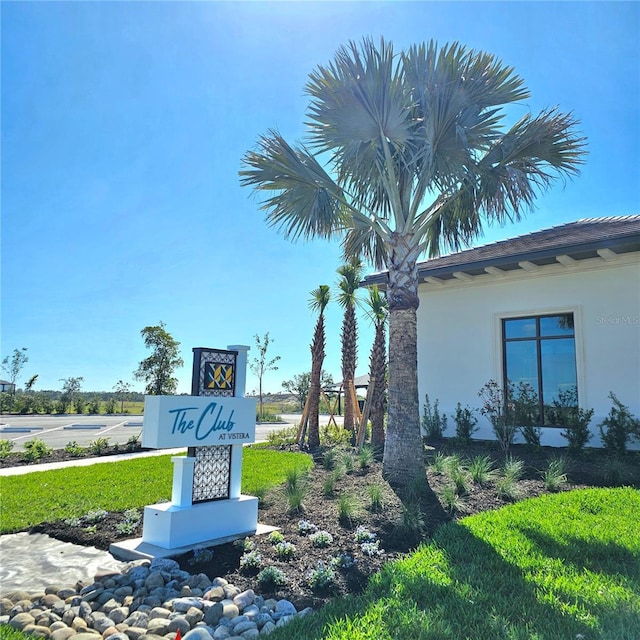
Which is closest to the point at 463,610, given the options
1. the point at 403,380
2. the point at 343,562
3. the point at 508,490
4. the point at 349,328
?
the point at 343,562

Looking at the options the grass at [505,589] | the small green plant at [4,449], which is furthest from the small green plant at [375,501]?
the small green plant at [4,449]

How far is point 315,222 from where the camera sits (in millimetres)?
8438

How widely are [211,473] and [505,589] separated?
3.22m

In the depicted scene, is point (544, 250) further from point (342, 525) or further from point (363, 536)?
point (363, 536)

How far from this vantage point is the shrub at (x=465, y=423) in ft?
37.5

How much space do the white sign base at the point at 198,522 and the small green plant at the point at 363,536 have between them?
1181 millimetres

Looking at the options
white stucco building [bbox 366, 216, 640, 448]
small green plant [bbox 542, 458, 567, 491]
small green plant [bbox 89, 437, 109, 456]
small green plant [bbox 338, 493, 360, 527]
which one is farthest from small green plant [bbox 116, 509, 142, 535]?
white stucco building [bbox 366, 216, 640, 448]

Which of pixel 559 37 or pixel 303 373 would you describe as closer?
pixel 559 37

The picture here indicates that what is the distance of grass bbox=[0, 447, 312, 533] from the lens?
602 centimetres

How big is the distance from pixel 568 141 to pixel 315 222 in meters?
4.41

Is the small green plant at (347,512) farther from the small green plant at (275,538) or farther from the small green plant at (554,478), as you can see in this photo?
the small green plant at (554,478)

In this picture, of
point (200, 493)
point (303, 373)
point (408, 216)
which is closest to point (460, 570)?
point (200, 493)

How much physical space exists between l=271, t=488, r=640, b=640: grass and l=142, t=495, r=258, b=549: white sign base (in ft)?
6.24

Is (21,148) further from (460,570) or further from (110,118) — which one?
(460,570)
